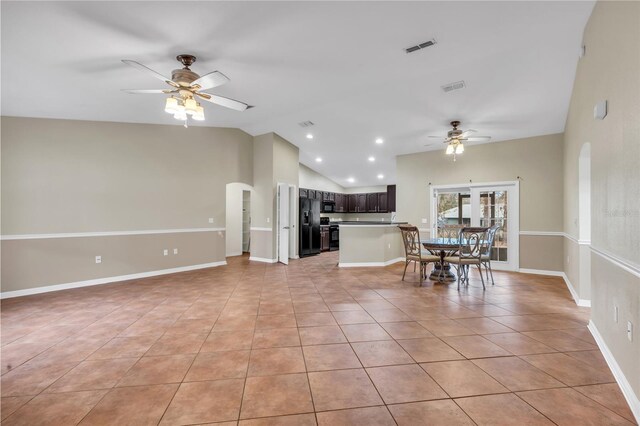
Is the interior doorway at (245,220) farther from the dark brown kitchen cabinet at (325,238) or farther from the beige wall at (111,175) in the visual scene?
the dark brown kitchen cabinet at (325,238)

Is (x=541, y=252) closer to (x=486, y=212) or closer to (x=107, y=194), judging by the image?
(x=486, y=212)

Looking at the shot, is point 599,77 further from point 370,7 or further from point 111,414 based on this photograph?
point 111,414

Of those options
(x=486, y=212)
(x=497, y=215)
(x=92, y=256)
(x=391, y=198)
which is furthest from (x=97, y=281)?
(x=391, y=198)

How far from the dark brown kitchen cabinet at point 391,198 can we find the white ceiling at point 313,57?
498 centimetres

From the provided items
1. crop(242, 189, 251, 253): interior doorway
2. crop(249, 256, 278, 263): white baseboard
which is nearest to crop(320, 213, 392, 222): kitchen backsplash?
crop(242, 189, 251, 253): interior doorway

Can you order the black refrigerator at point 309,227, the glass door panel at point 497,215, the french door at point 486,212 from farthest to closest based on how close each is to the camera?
the black refrigerator at point 309,227, the glass door panel at point 497,215, the french door at point 486,212

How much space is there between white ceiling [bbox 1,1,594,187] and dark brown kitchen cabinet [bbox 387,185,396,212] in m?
4.98

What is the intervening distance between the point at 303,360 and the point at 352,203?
9.30 metres

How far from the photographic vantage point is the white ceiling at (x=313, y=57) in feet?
8.66

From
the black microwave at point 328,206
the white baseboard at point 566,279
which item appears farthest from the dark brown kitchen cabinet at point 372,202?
the white baseboard at point 566,279

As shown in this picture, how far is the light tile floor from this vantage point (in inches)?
69.1

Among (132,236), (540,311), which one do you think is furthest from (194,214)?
(540,311)

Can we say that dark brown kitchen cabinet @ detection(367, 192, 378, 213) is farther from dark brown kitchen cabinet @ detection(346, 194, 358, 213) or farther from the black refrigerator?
the black refrigerator

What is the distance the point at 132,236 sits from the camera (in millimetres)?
5438
